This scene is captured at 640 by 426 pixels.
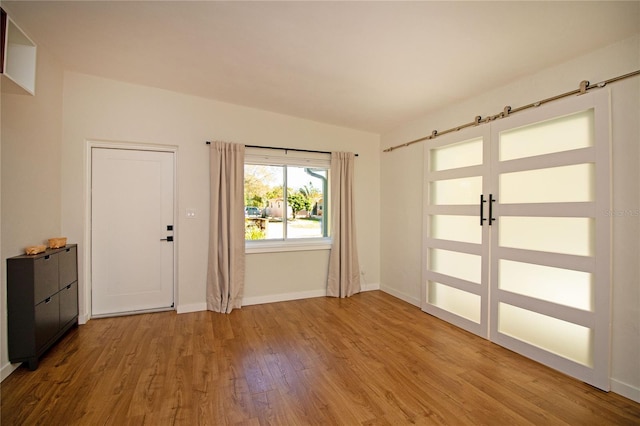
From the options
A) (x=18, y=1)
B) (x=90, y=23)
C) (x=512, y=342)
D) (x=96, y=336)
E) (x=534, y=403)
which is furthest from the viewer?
(x=96, y=336)

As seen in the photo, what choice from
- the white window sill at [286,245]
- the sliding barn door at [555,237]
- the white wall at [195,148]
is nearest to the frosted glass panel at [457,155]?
the sliding barn door at [555,237]

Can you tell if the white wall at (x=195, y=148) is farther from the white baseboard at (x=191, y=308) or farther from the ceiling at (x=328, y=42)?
the ceiling at (x=328, y=42)

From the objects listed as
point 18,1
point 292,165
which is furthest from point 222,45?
point 292,165

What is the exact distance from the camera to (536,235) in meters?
2.65

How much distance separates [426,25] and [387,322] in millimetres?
3011

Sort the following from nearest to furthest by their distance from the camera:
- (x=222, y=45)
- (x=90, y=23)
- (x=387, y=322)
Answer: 1. (x=90, y=23)
2. (x=222, y=45)
3. (x=387, y=322)

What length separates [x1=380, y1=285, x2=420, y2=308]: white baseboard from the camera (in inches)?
160

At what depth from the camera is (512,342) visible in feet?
9.06

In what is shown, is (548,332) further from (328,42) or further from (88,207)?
(88,207)

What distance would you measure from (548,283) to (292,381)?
2366 millimetres

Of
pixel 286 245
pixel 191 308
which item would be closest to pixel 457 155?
pixel 286 245

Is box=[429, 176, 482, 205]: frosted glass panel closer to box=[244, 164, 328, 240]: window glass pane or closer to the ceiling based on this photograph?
the ceiling

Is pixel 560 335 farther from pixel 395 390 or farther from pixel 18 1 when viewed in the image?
pixel 18 1

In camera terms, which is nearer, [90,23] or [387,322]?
[90,23]
